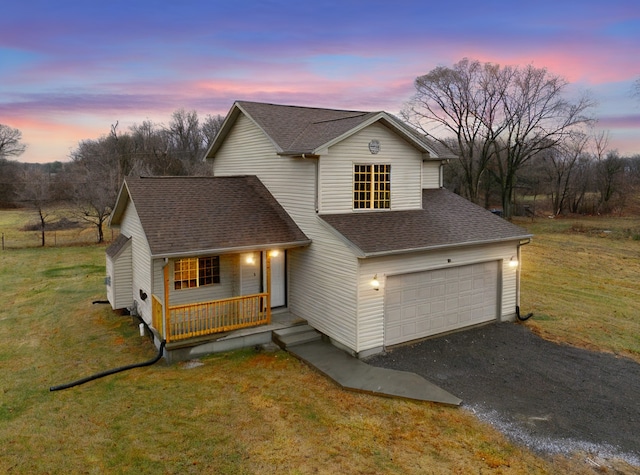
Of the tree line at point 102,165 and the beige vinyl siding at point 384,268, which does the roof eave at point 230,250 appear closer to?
the beige vinyl siding at point 384,268

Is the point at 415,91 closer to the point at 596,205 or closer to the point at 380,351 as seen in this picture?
the point at 596,205

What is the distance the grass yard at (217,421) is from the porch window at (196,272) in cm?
198

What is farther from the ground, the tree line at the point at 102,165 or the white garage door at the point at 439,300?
the tree line at the point at 102,165

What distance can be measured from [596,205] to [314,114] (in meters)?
42.4

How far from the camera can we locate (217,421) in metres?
7.32

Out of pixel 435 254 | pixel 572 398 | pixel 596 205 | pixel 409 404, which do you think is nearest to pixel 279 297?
pixel 435 254

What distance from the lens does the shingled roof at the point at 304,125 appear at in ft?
36.2

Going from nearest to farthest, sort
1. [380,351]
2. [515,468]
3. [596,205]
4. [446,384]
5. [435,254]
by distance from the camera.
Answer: [515,468], [446,384], [380,351], [435,254], [596,205]

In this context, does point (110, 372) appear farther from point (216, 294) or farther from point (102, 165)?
point (102, 165)

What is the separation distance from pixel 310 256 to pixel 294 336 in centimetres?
218

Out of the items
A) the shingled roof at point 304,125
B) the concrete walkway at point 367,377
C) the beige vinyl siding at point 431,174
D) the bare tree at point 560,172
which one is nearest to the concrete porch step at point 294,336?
the concrete walkway at point 367,377

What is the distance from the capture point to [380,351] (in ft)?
33.9

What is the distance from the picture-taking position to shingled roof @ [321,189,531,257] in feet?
33.2

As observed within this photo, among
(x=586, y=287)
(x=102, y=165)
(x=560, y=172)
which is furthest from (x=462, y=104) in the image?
(x=102, y=165)
